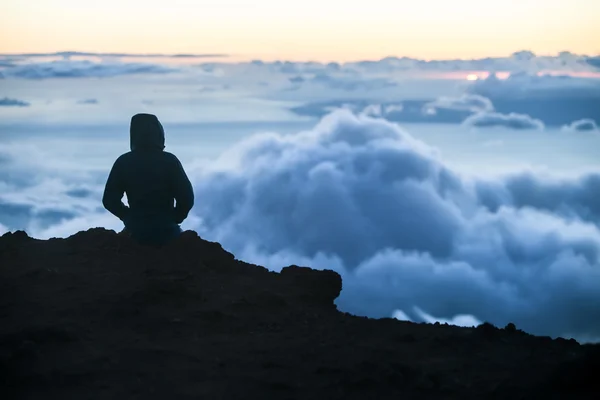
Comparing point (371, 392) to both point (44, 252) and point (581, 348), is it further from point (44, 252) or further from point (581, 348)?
point (44, 252)

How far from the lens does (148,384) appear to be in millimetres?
6895

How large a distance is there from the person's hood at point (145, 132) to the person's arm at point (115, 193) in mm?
447

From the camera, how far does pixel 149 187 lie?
11242 mm

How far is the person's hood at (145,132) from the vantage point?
11.4m

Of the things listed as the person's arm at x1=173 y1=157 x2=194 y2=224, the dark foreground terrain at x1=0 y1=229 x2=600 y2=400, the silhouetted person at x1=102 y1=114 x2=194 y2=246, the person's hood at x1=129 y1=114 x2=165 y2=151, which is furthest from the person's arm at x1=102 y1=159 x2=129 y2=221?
the person's arm at x1=173 y1=157 x2=194 y2=224

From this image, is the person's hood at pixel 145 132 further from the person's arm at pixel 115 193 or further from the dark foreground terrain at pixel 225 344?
the dark foreground terrain at pixel 225 344

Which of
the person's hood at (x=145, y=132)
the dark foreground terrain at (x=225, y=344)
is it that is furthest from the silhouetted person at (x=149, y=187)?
the dark foreground terrain at (x=225, y=344)

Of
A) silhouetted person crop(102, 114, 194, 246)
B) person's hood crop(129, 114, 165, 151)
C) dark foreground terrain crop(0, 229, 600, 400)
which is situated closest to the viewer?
dark foreground terrain crop(0, 229, 600, 400)

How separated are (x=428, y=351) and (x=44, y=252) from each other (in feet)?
21.8

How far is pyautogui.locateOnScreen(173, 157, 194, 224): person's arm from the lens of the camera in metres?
11.3

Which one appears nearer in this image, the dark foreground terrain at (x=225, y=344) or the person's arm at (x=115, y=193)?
the dark foreground terrain at (x=225, y=344)

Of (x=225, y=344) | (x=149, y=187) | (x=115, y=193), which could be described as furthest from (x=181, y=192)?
(x=225, y=344)

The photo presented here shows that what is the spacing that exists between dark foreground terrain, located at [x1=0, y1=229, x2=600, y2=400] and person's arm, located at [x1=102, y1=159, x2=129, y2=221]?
2.12ft

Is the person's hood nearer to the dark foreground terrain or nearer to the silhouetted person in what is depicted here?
the silhouetted person
